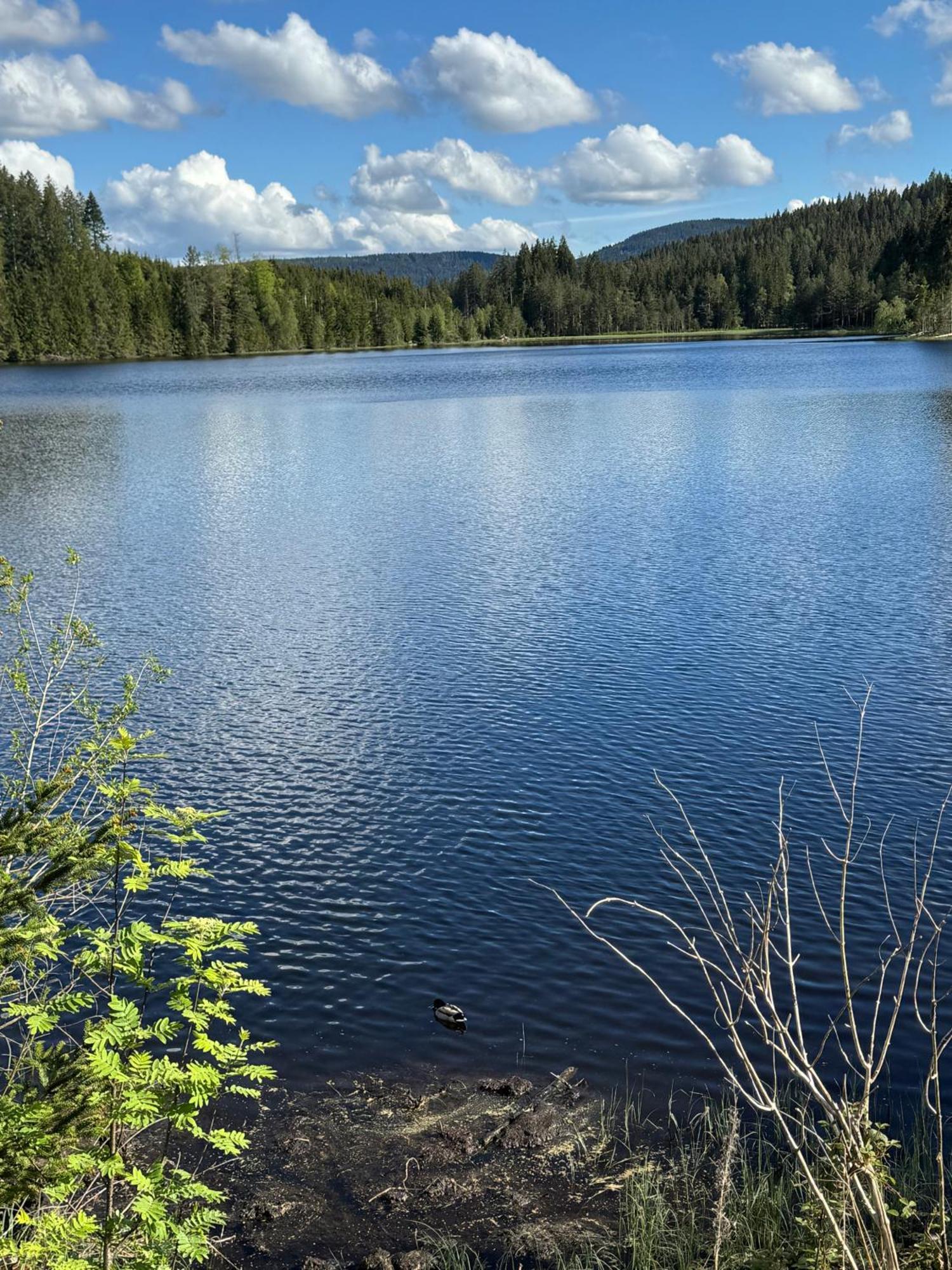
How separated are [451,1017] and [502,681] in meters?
12.4

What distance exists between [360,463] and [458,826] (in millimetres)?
44970

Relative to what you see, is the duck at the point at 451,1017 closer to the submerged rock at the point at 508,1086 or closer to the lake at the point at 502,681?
the lake at the point at 502,681

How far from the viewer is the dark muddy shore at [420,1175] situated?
10023 mm

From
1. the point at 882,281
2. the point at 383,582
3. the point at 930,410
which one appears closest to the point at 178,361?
the point at 882,281

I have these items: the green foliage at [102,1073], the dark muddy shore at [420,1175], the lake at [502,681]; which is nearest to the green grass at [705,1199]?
the dark muddy shore at [420,1175]

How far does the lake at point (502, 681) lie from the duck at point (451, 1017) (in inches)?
6.4

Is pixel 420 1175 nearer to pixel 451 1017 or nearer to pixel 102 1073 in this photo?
pixel 451 1017

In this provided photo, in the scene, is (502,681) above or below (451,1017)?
above

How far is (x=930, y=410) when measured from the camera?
70.8m

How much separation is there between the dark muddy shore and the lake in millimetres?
660

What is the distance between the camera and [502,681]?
25.1 meters

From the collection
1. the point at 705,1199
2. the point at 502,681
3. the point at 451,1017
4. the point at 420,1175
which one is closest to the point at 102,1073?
the point at 420,1175

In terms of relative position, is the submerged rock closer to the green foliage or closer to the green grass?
the green grass

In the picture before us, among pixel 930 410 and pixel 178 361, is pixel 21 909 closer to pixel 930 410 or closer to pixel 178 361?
pixel 930 410
